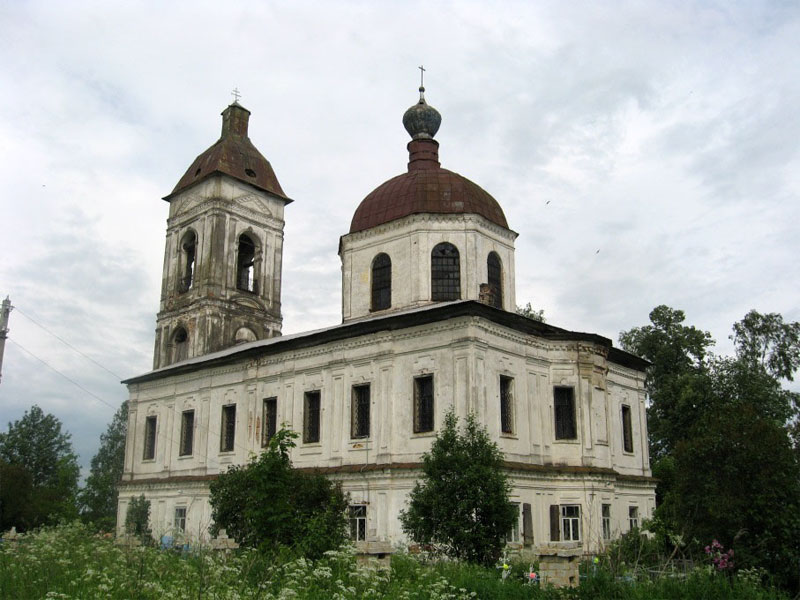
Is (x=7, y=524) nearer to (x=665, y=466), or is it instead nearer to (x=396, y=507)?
(x=396, y=507)

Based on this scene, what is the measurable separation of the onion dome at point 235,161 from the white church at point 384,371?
0.37 feet

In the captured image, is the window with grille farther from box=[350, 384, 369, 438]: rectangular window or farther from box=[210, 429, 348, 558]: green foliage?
box=[210, 429, 348, 558]: green foliage

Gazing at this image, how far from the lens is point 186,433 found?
27.3 meters

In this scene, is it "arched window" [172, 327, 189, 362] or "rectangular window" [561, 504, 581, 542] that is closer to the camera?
"rectangular window" [561, 504, 581, 542]

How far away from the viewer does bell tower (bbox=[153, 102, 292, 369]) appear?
30.8 meters

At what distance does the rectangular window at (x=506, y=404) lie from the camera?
64.7ft

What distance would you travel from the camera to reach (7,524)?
3447 centimetres

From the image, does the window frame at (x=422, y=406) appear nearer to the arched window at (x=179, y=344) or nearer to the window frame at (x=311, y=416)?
the window frame at (x=311, y=416)

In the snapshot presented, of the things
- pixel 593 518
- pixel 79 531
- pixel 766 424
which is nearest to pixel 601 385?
pixel 593 518

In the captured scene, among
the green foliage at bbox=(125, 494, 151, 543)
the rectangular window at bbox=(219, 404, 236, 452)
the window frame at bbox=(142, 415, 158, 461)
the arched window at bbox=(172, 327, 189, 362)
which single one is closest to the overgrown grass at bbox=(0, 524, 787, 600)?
the rectangular window at bbox=(219, 404, 236, 452)

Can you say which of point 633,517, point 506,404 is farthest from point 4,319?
point 633,517

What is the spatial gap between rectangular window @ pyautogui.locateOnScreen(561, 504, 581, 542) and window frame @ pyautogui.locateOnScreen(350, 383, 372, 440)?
5652 mm

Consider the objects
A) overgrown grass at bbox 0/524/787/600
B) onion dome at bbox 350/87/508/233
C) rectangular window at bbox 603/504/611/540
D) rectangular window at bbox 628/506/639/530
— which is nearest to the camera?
overgrown grass at bbox 0/524/787/600

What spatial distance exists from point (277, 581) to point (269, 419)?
14376 mm
